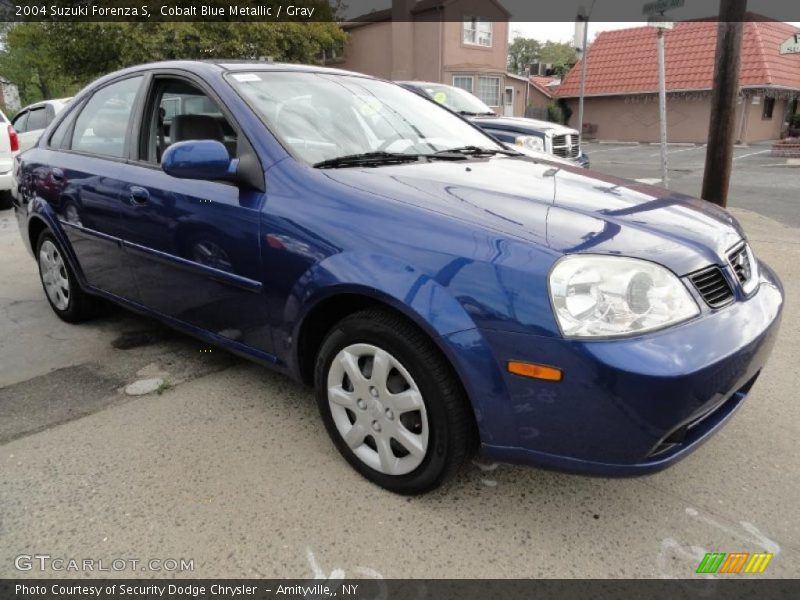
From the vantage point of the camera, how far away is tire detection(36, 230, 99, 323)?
4.12m

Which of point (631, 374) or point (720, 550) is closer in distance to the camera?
point (631, 374)

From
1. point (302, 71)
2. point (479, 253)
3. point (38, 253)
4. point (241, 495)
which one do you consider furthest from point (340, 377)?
point (38, 253)

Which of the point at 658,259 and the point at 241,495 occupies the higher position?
the point at 658,259

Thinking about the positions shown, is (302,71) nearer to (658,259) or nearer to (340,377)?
(340,377)

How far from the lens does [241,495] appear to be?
2.43m

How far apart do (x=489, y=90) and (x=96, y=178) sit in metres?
27.5

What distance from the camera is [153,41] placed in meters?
21.1

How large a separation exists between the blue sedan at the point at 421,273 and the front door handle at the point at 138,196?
18 millimetres

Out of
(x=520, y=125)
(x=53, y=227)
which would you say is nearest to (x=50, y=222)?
(x=53, y=227)

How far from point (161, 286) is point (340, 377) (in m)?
1.31

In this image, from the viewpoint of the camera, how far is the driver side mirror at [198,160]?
8.38 ft

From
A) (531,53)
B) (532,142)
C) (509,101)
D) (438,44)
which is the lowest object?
(532,142)

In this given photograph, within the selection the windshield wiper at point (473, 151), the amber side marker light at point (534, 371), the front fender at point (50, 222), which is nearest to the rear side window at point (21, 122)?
the front fender at point (50, 222)

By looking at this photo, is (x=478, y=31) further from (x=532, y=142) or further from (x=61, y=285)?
(x=61, y=285)
